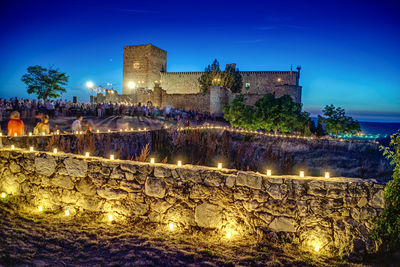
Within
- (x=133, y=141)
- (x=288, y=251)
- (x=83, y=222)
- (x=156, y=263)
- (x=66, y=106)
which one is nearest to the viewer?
(x=156, y=263)

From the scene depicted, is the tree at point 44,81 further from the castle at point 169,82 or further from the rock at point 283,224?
the rock at point 283,224

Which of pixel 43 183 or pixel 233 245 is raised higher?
pixel 43 183

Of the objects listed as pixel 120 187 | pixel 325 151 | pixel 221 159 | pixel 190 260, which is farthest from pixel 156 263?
pixel 325 151

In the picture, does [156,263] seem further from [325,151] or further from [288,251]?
[325,151]

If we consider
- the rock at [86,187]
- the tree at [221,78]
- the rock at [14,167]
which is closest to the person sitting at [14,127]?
the rock at [14,167]

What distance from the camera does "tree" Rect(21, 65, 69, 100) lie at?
102 ft

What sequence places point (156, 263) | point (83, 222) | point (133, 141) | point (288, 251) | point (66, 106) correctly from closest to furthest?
point (156, 263), point (288, 251), point (83, 222), point (133, 141), point (66, 106)

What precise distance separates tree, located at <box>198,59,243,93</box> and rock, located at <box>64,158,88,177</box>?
33382 millimetres

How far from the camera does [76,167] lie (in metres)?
3.54

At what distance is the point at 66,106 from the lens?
1641 cm

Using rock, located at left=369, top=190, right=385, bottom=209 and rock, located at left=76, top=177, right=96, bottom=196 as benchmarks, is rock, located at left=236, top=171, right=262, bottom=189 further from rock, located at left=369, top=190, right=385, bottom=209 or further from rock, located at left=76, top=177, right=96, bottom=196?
rock, located at left=76, top=177, right=96, bottom=196

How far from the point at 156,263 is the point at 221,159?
700cm

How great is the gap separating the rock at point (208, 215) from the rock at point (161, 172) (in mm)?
574

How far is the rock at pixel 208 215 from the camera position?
3124 millimetres
